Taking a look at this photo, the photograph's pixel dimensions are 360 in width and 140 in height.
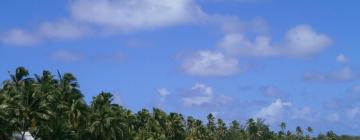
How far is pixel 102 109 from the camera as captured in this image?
276 feet

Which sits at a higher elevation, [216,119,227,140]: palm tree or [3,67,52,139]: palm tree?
[216,119,227,140]: palm tree

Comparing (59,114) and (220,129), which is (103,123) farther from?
(220,129)

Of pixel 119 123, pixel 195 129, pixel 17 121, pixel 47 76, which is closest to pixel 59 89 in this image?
pixel 47 76

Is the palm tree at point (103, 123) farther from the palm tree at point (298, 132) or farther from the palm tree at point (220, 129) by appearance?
the palm tree at point (298, 132)

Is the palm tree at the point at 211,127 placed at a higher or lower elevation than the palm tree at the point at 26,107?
higher

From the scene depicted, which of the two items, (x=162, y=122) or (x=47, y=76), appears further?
(x=162, y=122)

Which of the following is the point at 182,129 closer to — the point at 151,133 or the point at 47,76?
the point at 151,133

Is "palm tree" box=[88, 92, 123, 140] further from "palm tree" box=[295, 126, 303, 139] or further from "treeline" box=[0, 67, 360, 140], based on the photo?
"palm tree" box=[295, 126, 303, 139]

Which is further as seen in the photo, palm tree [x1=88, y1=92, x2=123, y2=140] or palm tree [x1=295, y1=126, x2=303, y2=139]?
palm tree [x1=295, y1=126, x2=303, y2=139]

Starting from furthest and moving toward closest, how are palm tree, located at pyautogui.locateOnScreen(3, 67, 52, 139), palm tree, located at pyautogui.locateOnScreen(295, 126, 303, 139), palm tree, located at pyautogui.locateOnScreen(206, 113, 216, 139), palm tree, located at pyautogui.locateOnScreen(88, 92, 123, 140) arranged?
1. palm tree, located at pyautogui.locateOnScreen(295, 126, 303, 139)
2. palm tree, located at pyautogui.locateOnScreen(206, 113, 216, 139)
3. palm tree, located at pyautogui.locateOnScreen(88, 92, 123, 140)
4. palm tree, located at pyautogui.locateOnScreen(3, 67, 52, 139)

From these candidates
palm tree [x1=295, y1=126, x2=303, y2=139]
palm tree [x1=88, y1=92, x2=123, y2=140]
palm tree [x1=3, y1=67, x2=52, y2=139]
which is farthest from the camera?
palm tree [x1=295, y1=126, x2=303, y2=139]

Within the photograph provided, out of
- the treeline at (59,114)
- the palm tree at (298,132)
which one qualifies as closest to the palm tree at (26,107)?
the treeline at (59,114)

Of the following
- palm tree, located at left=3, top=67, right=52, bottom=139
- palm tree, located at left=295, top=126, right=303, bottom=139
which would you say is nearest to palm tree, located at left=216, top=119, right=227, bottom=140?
palm tree, located at left=295, top=126, right=303, bottom=139

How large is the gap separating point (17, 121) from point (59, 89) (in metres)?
15.4
